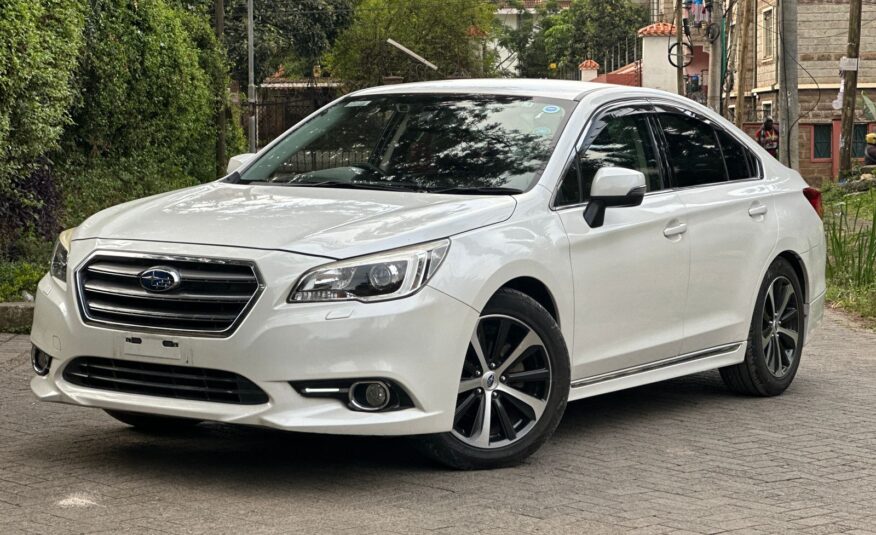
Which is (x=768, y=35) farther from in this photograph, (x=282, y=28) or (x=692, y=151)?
(x=692, y=151)

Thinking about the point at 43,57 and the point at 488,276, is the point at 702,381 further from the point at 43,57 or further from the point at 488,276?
the point at 43,57

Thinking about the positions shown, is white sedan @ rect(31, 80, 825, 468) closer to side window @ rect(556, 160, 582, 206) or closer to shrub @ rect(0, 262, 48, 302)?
side window @ rect(556, 160, 582, 206)

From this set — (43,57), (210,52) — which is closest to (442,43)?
A: (210,52)

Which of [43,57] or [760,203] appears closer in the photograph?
[760,203]

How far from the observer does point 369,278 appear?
19.2ft

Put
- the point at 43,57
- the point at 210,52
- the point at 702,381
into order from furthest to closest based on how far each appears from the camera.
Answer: the point at 210,52 → the point at 43,57 → the point at 702,381

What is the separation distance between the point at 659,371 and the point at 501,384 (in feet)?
4.67

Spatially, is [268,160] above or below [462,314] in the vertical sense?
above

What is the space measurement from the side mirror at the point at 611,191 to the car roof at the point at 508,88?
2.16 feet

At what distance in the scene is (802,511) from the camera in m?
5.82

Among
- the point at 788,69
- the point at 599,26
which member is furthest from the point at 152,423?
the point at 599,26

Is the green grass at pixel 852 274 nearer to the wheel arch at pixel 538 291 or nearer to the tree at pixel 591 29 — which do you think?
the wheel arch at pixel 538 291

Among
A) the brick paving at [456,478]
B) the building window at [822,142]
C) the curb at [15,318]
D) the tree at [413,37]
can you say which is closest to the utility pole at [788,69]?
the curb at [15,318]

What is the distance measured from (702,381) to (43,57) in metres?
6.89
